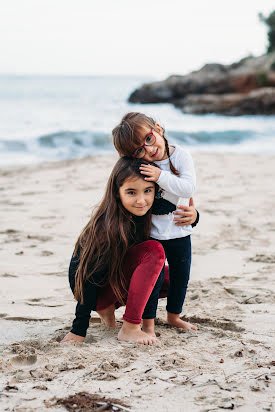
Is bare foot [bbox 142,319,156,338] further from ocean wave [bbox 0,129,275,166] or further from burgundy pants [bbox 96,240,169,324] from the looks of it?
ocean wave [bbox 0,129,275,166]

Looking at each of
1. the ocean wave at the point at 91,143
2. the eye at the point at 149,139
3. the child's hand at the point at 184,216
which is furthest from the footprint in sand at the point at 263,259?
the ocean wave at the point at 91,143

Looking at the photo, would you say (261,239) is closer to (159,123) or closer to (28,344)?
(159,123)

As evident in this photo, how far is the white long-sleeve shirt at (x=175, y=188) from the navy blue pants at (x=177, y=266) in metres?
0.04

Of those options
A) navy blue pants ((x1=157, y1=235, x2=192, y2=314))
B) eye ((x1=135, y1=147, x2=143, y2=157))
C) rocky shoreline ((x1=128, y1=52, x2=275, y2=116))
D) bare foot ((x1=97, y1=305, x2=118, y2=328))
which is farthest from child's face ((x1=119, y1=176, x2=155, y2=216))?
rocky shoreline ((x1=128, y1=52, x2=275, y2=116))

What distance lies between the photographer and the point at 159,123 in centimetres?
270

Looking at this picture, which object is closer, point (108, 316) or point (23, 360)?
point (23, 360)

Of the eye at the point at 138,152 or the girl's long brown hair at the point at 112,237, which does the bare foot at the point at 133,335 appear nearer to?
the girl's long brown hair at the point at 112,237

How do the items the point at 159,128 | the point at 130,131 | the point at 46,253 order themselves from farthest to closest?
the point at 46,253 < the point at 159,128 < the point at 130,131

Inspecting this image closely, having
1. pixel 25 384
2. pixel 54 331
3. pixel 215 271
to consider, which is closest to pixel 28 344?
pixel 54 331

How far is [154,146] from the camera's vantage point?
8.48 ft

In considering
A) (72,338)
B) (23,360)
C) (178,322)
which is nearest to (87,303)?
(72,338)

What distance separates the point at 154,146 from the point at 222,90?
25.0 metres

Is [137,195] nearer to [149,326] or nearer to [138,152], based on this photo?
[138,152]

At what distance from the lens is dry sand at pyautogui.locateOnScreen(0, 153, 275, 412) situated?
1978 mm
